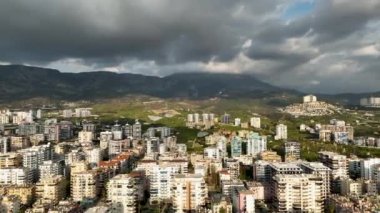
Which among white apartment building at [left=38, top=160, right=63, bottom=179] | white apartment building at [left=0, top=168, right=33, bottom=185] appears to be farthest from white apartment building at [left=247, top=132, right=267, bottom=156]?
white apartment building at [left=0, top=168, right=33, bottom=185]

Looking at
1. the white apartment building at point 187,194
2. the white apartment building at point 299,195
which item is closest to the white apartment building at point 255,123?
the white apartment building at point 299,195

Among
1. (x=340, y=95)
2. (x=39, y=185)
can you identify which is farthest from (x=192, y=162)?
(x=340, y=95)

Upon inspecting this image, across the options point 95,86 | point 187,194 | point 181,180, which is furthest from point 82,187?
point 95,86

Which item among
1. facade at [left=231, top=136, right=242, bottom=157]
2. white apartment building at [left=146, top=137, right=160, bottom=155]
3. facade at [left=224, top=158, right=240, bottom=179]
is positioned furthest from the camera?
white apartment building at [left=146, top=137, right=160, bottom=155]

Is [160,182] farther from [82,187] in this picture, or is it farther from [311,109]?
[311,109]

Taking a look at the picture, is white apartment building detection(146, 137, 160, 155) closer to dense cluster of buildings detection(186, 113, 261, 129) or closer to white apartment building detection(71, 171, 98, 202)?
dense cluster of buildings detection(186, 113, 261, 129)
